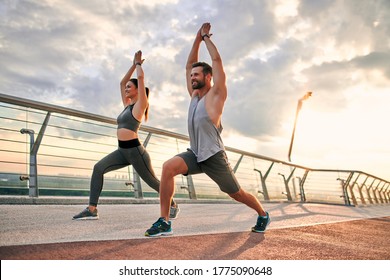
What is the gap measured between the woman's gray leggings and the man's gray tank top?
102cm

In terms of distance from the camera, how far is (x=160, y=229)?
8.55ft

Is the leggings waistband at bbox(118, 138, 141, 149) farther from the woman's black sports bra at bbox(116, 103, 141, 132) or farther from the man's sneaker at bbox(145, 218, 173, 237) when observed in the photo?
the man's sneaker at bbox(145, 218, 173, 237)

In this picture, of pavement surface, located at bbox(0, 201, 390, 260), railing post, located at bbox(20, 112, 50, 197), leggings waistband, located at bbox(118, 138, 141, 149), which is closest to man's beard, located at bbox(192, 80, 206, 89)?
leggings waistband, located at bbox(118, 138, 141, 149)

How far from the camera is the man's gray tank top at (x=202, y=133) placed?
2836 millimetres

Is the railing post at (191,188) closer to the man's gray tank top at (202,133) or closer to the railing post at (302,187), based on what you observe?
the man's gray tank top at (202,133)

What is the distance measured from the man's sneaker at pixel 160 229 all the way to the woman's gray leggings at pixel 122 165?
1.21m

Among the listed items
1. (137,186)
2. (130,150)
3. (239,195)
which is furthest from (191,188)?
(239,195)

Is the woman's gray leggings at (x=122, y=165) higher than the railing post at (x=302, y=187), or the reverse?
the woman's gray leggings at (x=122, y=165)

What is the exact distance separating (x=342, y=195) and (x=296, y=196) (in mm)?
1459

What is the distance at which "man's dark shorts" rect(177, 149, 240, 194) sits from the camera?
9.46ft

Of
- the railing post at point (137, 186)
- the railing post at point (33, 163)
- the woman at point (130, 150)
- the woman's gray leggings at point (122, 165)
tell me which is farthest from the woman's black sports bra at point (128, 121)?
the railing post at point (137, 186)
